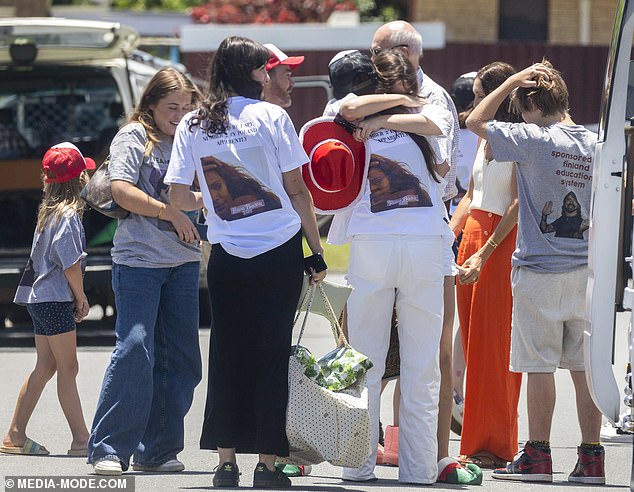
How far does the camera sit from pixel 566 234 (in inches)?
257

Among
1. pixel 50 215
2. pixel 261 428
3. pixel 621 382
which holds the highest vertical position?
pixel 50 215

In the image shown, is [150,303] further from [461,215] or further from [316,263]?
[461,215]

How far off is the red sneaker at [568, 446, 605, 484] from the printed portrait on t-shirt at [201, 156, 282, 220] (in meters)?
1.95

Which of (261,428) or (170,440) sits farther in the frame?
(170,440)

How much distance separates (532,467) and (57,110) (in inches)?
275

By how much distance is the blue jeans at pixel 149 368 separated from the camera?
6.44 m

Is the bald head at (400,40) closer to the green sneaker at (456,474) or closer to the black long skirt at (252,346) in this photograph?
the black long skirt at (252,346)

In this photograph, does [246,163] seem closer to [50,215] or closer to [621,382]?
[50,215]

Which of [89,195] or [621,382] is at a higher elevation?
[89,195]

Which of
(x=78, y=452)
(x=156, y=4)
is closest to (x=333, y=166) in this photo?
(x=78, y=452)

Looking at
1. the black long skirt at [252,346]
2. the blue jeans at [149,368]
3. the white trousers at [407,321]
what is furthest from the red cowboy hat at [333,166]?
the blue jeans at [149,368]

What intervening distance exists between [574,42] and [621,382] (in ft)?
62.6

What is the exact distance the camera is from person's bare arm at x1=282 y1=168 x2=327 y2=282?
19.6 ft

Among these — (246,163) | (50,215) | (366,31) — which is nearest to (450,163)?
(246,163)
